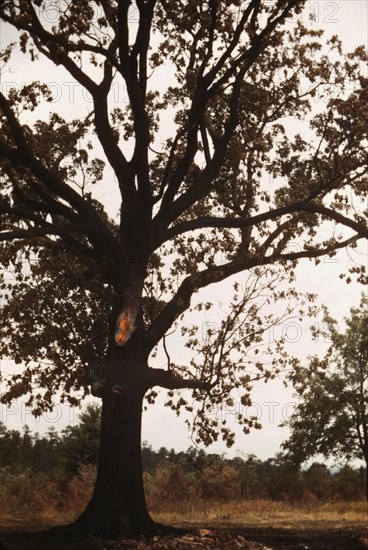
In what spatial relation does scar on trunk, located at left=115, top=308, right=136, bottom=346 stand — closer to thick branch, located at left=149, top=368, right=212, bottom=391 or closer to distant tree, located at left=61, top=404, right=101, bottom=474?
thick branch, located at left=149, top=368, right=212, bottom=391

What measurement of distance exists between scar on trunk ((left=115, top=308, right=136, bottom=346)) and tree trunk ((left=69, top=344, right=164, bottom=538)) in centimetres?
44

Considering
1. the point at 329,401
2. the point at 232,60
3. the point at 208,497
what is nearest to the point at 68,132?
the point at 232,60

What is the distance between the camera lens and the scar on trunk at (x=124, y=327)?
12.7 metres

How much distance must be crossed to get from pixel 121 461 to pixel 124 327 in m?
3.02

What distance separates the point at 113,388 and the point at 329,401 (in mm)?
22778

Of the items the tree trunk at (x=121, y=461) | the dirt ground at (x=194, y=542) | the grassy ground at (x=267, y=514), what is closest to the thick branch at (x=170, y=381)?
the tree trunk at (x=121, y=461)

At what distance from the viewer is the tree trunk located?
39.4ft

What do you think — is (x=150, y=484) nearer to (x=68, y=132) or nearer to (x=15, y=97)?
(x=68, y=132)

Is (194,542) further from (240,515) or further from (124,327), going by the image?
(240,515)

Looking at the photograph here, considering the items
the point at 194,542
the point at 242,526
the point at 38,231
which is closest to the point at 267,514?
the point at 242,526

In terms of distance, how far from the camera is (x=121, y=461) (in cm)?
1259

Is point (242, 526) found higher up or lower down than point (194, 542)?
lower down

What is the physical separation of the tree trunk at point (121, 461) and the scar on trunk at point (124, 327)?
44 cm

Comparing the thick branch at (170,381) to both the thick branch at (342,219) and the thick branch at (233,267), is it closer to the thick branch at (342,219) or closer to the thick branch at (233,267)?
the thick branch at (233,267)
